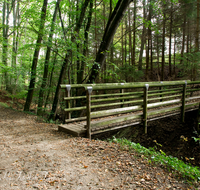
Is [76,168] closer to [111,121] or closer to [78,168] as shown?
[78,168]

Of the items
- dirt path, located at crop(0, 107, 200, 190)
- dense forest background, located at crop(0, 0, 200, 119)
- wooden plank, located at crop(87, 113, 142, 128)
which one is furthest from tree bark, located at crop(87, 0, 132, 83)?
dirt path, located at crop(0, 107, 200, 190)

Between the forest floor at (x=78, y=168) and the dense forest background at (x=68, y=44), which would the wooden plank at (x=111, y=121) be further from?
the dense forest background at (x=68, y=44)

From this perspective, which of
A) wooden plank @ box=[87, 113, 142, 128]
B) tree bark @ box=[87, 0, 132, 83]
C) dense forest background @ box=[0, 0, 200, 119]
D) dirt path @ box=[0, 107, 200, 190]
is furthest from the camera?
dense forest background @ box=[0, 0, 200, 119]

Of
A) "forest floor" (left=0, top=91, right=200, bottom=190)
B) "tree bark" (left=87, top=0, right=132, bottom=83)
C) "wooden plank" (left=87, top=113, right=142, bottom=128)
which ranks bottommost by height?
"forest floor" (left=0, top=91, right=200, bottom=190)

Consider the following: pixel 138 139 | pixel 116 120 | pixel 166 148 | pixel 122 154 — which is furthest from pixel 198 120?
pixel 122 154

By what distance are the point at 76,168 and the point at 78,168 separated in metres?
0.04

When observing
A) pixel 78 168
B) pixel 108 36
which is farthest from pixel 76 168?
pixel 108 36

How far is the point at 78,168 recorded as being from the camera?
2902mm

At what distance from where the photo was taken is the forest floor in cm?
248

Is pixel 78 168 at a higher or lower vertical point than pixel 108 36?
lower

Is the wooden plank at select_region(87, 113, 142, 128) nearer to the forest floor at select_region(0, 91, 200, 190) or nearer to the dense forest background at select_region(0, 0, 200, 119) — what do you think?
the forest floor at select_region(0, 91, 200, 190)

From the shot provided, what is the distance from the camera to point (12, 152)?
3.46m

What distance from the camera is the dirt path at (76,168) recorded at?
2475 mm

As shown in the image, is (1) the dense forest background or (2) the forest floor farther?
(1) the dense forest background
